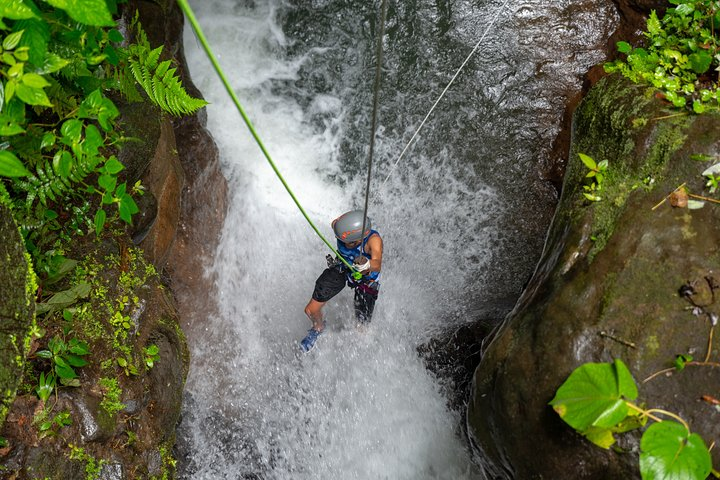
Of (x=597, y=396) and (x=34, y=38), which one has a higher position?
(x=34, y=38)

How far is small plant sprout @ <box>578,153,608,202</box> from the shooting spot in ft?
12.4

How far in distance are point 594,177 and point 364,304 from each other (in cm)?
233

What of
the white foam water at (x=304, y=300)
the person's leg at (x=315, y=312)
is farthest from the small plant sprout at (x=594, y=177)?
the person's leg at (x=315, y=312)

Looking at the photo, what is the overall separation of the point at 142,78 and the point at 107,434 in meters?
2.36

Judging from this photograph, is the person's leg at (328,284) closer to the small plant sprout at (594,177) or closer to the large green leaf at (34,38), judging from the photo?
the small plant sprout at (594,177)

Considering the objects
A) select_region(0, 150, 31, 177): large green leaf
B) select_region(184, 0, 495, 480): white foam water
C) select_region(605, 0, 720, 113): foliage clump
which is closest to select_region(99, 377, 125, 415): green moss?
select_region(184, 0, 495, 480): white foam water

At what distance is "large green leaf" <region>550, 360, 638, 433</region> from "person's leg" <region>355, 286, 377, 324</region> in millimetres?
2369

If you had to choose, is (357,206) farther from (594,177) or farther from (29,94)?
(29,94)

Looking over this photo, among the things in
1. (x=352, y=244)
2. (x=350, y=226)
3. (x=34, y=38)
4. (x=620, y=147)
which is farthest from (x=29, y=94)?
(x=620, y=147)

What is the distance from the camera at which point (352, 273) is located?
4504 millimetres

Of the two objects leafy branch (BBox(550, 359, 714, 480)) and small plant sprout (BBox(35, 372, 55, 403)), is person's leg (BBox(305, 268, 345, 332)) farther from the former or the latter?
leafy branch (BBox(550, 359, 714, 480))

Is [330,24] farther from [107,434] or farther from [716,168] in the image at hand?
[107,434]

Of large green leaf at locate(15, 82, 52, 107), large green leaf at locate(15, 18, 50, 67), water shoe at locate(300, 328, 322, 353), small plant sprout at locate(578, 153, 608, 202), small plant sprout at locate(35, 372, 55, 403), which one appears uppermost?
large green leaf at locate(15, 18, 50, 67)

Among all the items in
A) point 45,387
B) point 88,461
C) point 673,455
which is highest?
point 673,455
